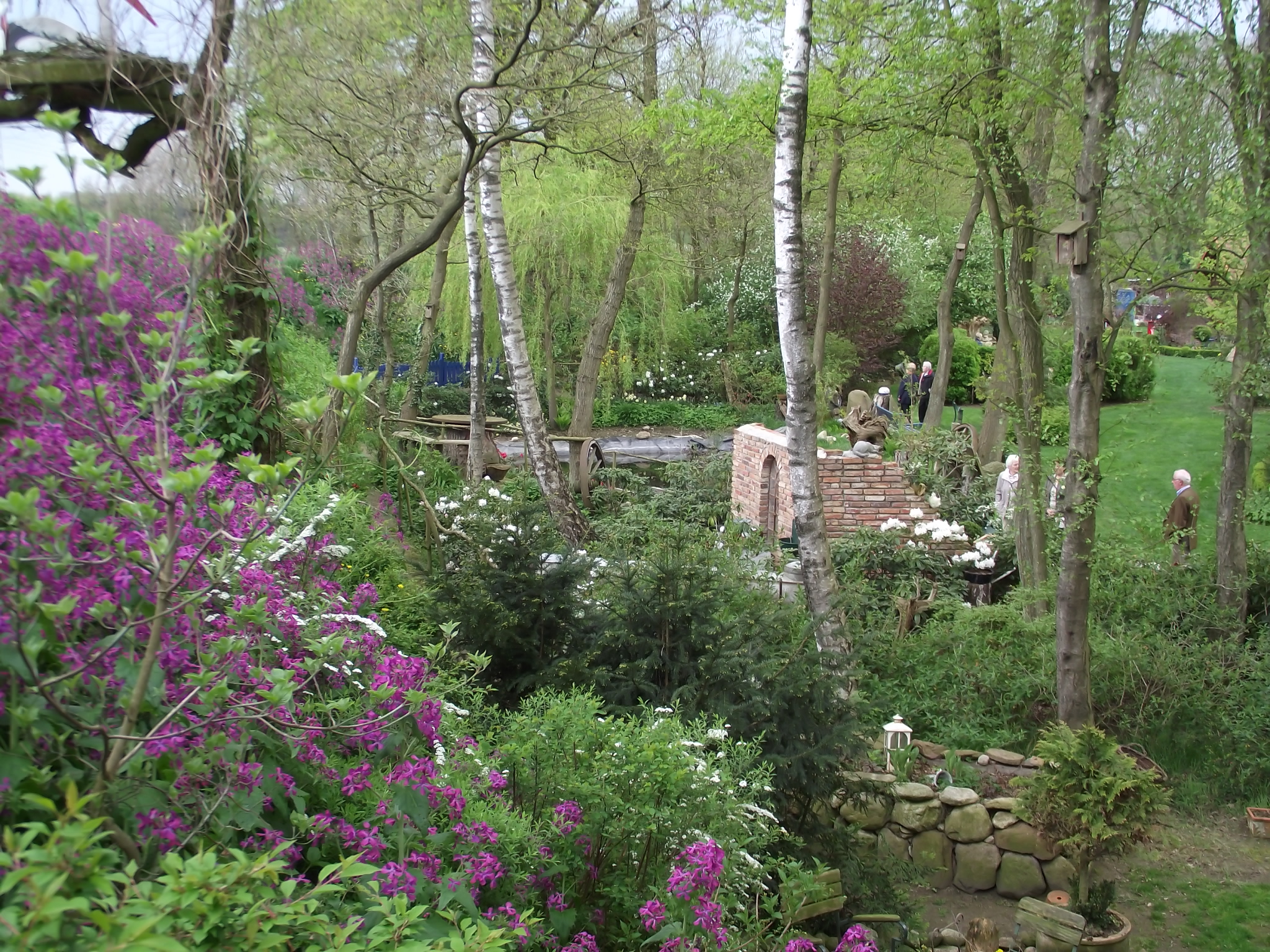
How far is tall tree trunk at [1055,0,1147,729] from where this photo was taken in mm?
6492

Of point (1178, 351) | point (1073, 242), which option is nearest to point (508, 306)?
point (1073, 242)

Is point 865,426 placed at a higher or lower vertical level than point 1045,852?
higher

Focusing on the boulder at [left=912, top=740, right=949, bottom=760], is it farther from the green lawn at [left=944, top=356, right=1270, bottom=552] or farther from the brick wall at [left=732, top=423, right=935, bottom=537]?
the brick wall at [left=732, top=423, right=935, bottom=537]

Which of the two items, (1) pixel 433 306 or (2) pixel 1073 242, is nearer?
(2) pixel 1073 242

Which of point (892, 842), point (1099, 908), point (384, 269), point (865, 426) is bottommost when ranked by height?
point (892, 842)

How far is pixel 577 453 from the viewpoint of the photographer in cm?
1413

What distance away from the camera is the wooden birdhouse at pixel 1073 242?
20.9 feet

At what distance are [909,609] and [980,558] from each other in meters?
1.63

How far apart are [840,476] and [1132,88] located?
4801 millimetres

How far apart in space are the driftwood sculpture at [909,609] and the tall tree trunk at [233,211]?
18.5 feet

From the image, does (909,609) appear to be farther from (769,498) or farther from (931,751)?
(769,498)

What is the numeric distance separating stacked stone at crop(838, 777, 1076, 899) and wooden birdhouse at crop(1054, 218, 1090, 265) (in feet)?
11.6

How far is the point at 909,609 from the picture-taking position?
887 cm

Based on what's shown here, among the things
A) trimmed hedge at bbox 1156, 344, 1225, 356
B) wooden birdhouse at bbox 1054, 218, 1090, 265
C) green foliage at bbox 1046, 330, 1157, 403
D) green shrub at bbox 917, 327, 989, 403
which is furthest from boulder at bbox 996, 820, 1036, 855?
trimmed hedge at bbox 1156, 344, 1225, 356
